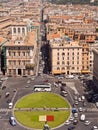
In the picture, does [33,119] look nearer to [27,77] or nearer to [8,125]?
[8,125]

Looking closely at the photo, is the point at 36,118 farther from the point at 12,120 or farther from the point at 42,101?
the point at 42,101

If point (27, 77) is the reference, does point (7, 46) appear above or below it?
above

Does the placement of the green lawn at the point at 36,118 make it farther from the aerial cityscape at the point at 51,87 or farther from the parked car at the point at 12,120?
the parked car at the point at 12,120

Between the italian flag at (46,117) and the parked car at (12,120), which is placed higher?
the parked car at (12,120)

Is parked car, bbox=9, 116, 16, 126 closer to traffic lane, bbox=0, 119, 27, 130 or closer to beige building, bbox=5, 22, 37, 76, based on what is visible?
traffic lane, bbox=0, 119, 27, 130

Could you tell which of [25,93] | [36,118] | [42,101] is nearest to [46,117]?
[36,118]

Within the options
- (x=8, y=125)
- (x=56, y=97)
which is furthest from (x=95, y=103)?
(x=8, y=125)

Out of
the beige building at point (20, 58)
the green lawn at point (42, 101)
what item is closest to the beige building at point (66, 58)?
the beige building at point (20, 58)
